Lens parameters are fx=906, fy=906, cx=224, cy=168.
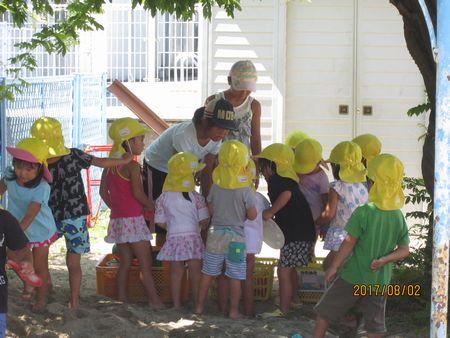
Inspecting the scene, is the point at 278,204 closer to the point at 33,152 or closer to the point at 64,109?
the point at 33,152

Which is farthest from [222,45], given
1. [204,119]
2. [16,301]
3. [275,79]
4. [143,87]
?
[16,301]

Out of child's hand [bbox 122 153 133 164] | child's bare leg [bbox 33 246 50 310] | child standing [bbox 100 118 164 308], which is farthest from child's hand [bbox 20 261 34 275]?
child standing [bbox 100 118 164 308]

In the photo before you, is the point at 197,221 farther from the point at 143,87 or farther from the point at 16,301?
the point at 143,87

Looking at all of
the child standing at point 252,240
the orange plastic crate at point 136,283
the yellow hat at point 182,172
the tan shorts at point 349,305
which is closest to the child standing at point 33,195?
the orange plastic crate at point 136,283

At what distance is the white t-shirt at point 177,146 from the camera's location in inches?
273

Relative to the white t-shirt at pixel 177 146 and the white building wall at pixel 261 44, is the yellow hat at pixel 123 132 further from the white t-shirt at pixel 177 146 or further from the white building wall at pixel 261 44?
the white building wall at pixel 261 44

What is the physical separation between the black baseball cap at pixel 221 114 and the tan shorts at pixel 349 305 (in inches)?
63.3

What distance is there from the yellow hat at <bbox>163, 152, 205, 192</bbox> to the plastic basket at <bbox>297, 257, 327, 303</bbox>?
1.24m

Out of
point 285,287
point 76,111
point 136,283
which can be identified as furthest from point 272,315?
point 76,111

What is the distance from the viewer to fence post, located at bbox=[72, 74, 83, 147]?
11438 millimetres

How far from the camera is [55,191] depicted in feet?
21.4

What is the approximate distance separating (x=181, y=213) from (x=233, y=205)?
42 cm

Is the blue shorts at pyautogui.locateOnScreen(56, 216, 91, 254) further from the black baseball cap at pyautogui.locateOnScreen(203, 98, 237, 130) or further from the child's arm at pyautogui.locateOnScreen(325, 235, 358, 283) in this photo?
the child's arm at pyautogui.locateOnScreen(325, 235, 358, 283)

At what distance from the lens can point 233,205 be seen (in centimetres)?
659
